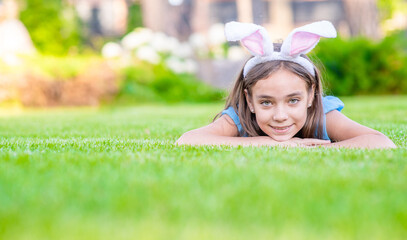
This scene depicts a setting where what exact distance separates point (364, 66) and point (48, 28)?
11077 millimetres

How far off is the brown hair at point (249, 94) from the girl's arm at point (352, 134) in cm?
10

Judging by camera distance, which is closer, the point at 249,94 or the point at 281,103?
the point at 281,103

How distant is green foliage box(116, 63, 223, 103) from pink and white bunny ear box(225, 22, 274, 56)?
884cm

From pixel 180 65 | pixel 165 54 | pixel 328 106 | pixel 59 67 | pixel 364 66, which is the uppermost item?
pixel 328 106

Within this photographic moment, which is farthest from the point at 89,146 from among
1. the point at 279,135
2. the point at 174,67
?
the point at 174,67

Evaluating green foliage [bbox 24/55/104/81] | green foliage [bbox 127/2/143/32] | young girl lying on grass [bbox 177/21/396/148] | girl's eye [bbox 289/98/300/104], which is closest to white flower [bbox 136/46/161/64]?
green foliage [bbox 24/55/104/81]

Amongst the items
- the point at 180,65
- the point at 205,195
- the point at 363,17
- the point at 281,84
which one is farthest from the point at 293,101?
the point at 363,17

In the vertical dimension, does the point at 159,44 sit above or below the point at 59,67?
above

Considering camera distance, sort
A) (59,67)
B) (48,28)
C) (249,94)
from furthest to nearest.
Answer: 1. (48,28)
2. (59,67)
3. (249,94)

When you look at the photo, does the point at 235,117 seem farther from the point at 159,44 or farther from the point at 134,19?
the point at 134,19

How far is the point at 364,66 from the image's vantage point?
1349 centimetres

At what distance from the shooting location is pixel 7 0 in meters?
16.9

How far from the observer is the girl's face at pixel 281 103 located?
3.60 m

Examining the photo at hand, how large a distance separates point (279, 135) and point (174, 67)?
10728 mm
